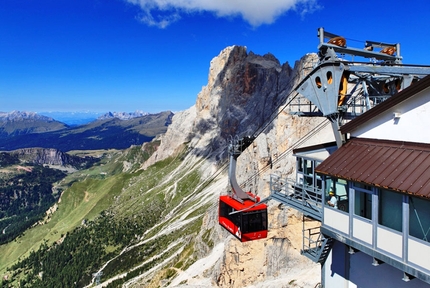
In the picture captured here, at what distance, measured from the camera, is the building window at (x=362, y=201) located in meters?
12.8

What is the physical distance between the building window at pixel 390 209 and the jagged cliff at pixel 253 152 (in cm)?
1054

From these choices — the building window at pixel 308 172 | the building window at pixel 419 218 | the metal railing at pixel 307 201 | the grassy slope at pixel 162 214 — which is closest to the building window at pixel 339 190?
the metal railing at pixel 307 201

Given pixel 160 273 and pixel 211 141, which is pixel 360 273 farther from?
pixel 211 141

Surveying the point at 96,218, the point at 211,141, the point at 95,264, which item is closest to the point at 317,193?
the point at 95,264

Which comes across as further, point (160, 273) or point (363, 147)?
point (160, 273)

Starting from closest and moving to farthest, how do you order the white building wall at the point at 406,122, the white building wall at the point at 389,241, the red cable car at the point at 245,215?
the white building wall at the point at 389,241 → the white building wall at the point at 406,122 → the red cable car at the point at 245,215

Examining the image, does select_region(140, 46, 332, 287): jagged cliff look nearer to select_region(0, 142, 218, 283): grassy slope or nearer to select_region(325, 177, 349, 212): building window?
select_region(325, 177, 349, 212): building window

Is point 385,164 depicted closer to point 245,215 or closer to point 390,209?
point 390,209

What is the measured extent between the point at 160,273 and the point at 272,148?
4686cm

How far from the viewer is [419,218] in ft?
35.3

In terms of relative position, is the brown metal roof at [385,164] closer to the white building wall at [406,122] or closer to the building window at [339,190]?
the white building wall at [406,122]

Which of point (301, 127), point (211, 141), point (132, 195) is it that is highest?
point (301, 127)

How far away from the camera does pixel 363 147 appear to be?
558 inches

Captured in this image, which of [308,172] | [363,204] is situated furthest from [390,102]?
[308,172]
